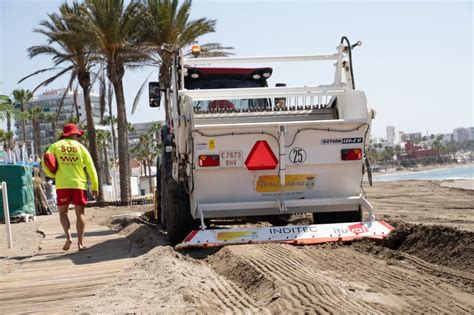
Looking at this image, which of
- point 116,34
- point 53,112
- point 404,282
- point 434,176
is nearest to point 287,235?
point 404,282

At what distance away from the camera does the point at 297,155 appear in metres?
7.77

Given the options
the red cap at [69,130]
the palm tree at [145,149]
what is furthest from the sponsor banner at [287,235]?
the palm tree at [145,149]

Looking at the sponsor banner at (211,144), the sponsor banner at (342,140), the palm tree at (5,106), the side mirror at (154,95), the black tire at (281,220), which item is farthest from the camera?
the palm tree at (5,106)

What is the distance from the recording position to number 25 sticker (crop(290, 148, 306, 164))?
7.76 meters

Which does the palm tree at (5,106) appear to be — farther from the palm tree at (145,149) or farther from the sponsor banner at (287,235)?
the palm tree at (145,149)

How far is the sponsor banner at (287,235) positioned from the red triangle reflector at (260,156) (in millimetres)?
815

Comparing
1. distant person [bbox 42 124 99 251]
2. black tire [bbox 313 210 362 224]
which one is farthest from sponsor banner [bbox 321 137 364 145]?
distant person [bbox 42 124 99 251]

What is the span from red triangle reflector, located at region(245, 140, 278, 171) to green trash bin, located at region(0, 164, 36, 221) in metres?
13.5

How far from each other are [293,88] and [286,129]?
910 millimetres

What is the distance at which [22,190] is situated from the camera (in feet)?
64.6

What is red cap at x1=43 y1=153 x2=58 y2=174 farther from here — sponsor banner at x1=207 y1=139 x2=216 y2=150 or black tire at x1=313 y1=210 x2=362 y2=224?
black tire at x1=313 y1=210 x2=362 y2=224

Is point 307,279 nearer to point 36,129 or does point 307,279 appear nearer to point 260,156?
point 260,156

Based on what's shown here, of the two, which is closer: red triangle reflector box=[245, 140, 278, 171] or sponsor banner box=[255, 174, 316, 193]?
red triangle reflector box=[245, 140, 278, 171]

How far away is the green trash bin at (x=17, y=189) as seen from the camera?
19391mm
